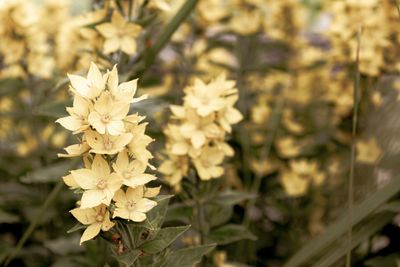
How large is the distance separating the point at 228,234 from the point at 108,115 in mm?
707

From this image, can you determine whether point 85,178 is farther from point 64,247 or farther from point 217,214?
point 64,247

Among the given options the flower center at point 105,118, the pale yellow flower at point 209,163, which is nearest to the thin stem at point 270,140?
the pale yellow flower at point 209,163

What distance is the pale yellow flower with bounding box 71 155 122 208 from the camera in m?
1.21

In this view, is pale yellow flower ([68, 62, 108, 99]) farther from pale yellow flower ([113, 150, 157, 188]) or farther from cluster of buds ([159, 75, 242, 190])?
cluster of buds ([159, 75, 242, 190])

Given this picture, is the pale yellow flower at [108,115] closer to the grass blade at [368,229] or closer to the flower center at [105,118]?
the flower center at [105,118]

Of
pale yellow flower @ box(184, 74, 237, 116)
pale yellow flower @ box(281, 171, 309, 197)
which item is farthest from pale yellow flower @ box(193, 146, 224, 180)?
pale yellow flower @ box(281, 171, 309, 197)

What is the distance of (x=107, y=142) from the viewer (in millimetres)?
1213

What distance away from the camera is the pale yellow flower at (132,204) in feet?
4.02

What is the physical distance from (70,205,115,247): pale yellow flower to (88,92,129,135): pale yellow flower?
15 cm

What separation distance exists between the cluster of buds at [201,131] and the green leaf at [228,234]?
0.20 metres

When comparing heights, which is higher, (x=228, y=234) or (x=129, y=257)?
(x=129, y=257)

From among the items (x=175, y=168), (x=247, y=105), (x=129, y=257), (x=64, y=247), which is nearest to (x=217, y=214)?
(x=175, y=168)

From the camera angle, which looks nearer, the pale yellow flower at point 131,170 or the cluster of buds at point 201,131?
the pale yellow flower at point 131,170

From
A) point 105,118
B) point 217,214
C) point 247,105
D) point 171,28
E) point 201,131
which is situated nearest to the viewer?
point 105,118
